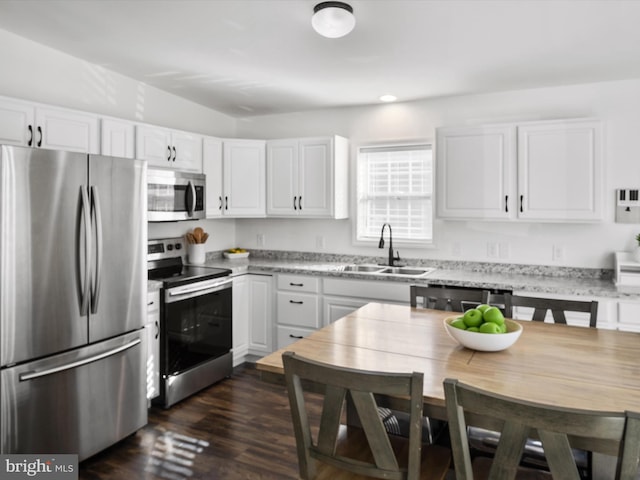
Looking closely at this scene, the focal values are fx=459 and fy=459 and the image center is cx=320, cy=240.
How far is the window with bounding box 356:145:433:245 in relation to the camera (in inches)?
171

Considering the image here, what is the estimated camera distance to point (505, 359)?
5.81 feet

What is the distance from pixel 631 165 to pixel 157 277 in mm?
3787

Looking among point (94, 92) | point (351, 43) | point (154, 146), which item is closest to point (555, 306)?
point (351, 43)

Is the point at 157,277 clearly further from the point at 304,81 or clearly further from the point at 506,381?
the point at 506,381

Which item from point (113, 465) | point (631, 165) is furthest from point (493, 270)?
point (113, 465)

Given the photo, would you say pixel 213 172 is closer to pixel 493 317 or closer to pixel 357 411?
pixel 493 317

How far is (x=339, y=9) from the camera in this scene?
228cm

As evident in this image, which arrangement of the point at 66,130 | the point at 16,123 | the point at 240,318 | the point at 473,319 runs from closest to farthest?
1. the point at 473,319
2. the point at 16,123
3. the point at 66,130
4. the point at 240,318

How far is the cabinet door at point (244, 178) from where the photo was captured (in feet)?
14.6

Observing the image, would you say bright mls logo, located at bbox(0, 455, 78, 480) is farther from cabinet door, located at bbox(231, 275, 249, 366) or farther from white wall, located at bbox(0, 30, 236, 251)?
white wall, located at bbox(0, 30, 236, 251)

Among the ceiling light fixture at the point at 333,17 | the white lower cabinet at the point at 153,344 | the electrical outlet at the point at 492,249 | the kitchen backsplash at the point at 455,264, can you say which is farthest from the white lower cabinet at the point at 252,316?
the ceiling light fixture at the point at 333,17

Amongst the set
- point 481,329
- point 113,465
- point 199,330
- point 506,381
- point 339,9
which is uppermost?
point 339,9

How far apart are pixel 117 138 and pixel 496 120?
121 inches

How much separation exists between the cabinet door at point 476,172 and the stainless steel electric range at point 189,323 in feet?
6.57
